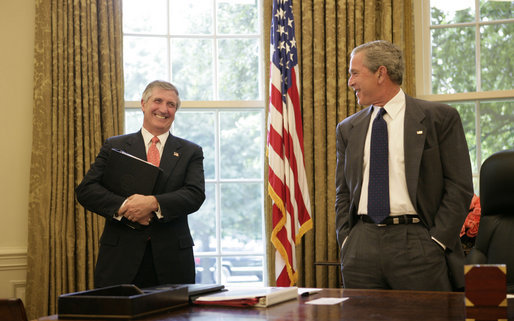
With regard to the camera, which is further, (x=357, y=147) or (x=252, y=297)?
(x=357, y=147)

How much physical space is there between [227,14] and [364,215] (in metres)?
2.63

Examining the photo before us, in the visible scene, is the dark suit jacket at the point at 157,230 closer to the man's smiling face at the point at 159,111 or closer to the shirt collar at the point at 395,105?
the man's smiling face at the point at 159,111

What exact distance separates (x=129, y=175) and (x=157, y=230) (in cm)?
28

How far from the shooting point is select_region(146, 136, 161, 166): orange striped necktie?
2984mm

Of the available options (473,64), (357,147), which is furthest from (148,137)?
(473,64)

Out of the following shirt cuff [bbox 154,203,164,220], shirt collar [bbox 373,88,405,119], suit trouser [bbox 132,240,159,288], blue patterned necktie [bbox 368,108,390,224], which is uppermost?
shirt collar [bbox 373,88,405,119]

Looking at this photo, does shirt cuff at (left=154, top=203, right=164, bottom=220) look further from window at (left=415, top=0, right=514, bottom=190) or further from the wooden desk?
window at (left=415, top=0, right=514, bottom=190)

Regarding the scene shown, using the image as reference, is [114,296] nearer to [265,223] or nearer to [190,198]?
[190,198]

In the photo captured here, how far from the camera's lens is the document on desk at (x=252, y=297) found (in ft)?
5.77

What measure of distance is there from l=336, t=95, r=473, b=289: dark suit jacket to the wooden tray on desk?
1155 millimetres

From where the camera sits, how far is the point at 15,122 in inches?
168

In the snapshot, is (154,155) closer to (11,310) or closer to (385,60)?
(385,60)

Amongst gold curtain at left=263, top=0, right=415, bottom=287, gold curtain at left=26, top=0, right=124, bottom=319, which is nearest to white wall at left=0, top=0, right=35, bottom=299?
gold curtain at left=26, top=0, right=124, bottom=319

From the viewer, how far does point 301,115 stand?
436 centimetres
